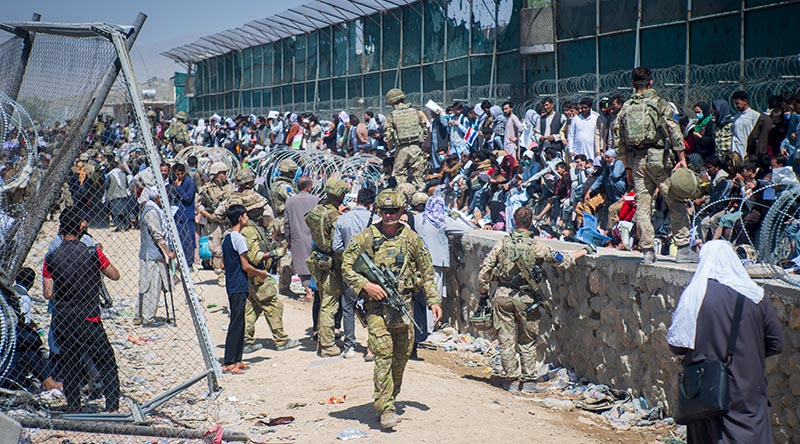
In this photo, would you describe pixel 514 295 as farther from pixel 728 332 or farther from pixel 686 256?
pixel 728 332

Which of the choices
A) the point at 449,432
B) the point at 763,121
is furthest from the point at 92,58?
the point at 763,121

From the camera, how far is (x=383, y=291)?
6.71m

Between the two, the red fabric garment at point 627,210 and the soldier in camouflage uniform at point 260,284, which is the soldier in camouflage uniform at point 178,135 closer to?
the soldier in camouflage uniform at point 260,284

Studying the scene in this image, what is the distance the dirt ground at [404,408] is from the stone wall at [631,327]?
0.53 metres

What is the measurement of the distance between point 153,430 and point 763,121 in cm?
732

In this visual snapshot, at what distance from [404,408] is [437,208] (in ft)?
11.5

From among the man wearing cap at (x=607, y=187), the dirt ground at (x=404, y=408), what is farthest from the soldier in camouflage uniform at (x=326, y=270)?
the man wearing cap at (x=607, y=187)

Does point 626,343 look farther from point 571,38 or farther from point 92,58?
point 571,38

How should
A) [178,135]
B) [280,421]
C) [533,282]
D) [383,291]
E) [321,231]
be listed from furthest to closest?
1. [178,135]
2. [321,231]
3. [533,282]
4. [280,421]
5. [383,291]

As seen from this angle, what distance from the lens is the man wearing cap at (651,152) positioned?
24.4ft

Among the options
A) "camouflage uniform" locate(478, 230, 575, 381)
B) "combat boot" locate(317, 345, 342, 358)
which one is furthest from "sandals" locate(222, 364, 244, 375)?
"camouflage uniform" locate(478, 230, 575, 381)

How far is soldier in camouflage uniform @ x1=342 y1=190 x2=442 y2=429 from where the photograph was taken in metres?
6.78

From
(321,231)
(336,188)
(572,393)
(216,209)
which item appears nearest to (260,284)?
(321,231)

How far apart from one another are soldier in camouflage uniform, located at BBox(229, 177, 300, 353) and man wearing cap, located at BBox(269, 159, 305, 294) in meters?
2.73
